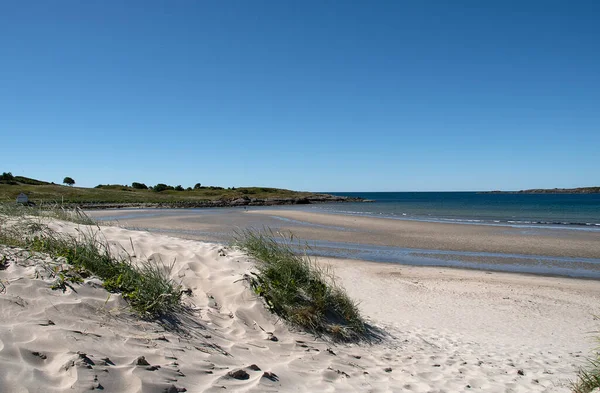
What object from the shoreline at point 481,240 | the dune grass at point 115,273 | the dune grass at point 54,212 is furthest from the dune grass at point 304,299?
the shoreline at point 481,240

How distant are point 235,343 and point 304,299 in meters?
1.54

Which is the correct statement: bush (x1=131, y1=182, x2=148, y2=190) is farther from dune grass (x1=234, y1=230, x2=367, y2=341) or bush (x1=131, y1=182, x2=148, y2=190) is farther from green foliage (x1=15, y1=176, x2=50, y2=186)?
dune grass (x1=234, y1=230, x2=367, y2=341)

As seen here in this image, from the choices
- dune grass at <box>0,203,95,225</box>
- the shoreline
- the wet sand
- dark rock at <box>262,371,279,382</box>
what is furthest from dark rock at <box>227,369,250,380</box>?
the shoreline

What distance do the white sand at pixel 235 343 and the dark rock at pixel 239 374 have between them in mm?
65

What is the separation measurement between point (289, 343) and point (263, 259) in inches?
79.0

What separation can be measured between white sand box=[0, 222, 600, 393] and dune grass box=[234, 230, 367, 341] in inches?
8.9

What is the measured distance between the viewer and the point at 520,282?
11.5 metres

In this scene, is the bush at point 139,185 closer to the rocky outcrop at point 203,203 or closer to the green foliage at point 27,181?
the green foliage at point 27,181

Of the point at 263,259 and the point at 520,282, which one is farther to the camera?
the point at 520,282

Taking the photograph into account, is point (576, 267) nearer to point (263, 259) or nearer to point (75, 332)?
point (263, 259)

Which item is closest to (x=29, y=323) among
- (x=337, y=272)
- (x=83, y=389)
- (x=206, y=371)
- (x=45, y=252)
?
(x=83, y=389)

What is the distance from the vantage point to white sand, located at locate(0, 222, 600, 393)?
2.79m

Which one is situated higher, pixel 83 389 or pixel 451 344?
pixel 83 389

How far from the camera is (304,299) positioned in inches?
213
